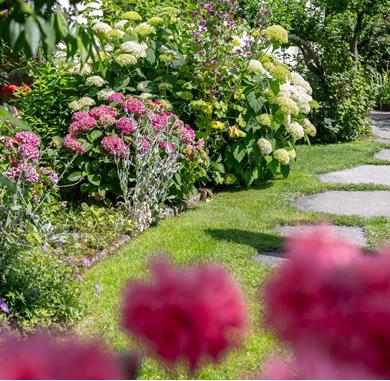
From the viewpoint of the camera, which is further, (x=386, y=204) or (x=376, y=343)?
(x=386, y=204)

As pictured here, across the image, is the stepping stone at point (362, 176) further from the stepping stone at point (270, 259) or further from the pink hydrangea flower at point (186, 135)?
the stepping stone at point (270, 259)

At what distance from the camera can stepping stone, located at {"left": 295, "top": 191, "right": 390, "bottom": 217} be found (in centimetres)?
711

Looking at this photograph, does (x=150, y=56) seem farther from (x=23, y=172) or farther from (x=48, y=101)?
(x=23, y=172)

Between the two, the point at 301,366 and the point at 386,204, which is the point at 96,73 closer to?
the point at 386,204

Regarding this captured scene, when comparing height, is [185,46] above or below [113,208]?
above

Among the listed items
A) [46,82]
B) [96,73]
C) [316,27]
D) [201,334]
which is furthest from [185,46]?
[316,27]

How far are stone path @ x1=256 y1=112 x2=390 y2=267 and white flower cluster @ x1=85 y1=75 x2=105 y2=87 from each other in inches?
93.9

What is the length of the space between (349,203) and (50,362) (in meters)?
7.25

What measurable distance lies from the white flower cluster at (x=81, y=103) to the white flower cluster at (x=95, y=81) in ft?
0.81

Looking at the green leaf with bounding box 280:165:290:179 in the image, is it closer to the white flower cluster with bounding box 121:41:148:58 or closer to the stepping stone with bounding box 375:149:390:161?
the white flower cluster with bounding box 121:41:148:58

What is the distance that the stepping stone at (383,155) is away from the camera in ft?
36.5

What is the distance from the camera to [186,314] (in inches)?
22.9

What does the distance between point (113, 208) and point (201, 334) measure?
5.77 m

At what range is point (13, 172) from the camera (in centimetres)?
439
